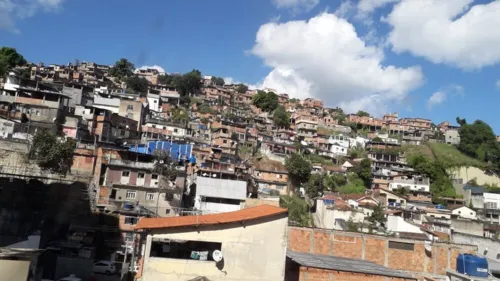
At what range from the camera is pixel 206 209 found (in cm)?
3416

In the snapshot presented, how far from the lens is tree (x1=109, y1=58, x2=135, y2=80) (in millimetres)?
80312

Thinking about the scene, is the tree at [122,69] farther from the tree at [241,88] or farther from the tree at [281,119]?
the tree at [281,119]

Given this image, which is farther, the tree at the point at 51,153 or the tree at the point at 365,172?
the tree at the point at 365,172

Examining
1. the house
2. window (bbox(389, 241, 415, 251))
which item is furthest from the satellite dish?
window (bbox(389, 241, 415, 251))

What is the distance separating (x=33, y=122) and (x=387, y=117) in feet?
245

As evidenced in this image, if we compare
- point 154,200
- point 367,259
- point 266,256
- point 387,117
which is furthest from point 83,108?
point 387,117

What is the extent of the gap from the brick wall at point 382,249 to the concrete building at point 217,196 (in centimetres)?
1346

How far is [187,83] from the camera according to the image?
80.6 m

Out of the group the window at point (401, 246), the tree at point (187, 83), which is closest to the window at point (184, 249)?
the window at point (401, 246)

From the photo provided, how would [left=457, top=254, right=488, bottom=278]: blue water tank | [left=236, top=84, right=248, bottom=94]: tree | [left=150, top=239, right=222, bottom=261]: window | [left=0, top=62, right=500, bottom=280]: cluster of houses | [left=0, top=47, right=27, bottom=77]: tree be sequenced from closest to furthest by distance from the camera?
1. [left=150, top=239, right=222, bottom=261]: window
2. [left=457, top=254, right=488, bottom=278]: blue water tank
3. [left=0, top=62, right=500, bottom=280]: cluster of houses
4. [left=0, top=47, right=27, bottom=77]: tree
5. [left=236, top=84, right=248, bottom=94]: tree

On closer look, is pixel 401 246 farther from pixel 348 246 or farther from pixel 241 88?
pixel 241 88

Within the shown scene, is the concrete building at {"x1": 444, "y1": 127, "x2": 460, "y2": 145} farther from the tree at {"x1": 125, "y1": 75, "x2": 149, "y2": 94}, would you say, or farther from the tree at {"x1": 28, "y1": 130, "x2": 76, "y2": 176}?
the tree at {"x1": 28, "y1": 130, "x2": 76, "y2": 176}

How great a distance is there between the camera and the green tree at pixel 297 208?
38031 mm

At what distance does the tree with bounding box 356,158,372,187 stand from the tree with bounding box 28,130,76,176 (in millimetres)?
38742
